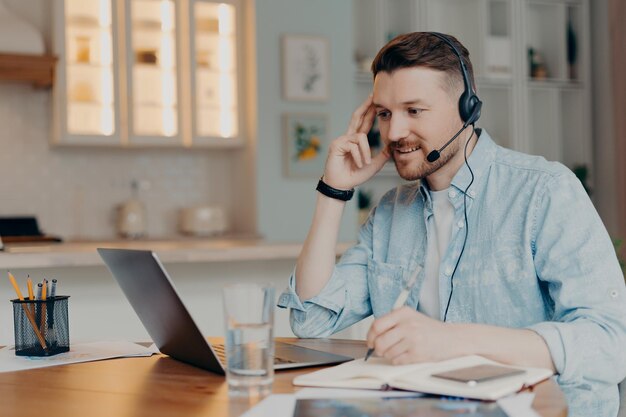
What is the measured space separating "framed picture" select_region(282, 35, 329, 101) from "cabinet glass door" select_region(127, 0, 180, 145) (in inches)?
26.4

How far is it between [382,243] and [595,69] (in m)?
4.75

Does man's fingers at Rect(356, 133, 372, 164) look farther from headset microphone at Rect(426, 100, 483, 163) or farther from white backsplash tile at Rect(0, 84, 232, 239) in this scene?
white backsplash tile at Rect(0, 84, 232, 239)

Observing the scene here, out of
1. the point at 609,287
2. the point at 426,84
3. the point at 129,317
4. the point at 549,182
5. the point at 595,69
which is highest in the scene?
the point at 595,69

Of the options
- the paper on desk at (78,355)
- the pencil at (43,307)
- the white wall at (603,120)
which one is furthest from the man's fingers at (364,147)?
the white wall at (603,120)

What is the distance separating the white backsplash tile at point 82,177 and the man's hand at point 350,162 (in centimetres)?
349

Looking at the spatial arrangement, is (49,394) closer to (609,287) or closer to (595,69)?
(609,287)

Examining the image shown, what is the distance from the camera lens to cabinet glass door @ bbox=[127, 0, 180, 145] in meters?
4.83

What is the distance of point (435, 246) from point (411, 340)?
53 centimetres

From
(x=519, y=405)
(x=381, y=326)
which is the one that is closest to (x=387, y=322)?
(x=381, y=326)

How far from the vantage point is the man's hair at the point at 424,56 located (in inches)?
62.8

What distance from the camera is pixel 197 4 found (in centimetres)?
499

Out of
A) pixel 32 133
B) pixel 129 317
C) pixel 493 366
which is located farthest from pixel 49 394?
pixel 32 133

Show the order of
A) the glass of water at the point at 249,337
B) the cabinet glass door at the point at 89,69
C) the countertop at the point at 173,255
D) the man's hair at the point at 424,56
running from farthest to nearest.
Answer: the cabinet glass door at the point at 89,69, the countertop at the point at 173,255, the man's hair at the point at 424,56, the glass of water at the point at 249,337

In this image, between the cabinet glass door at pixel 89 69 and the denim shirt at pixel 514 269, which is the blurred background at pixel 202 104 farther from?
the denim shirt at pixel 514 269
